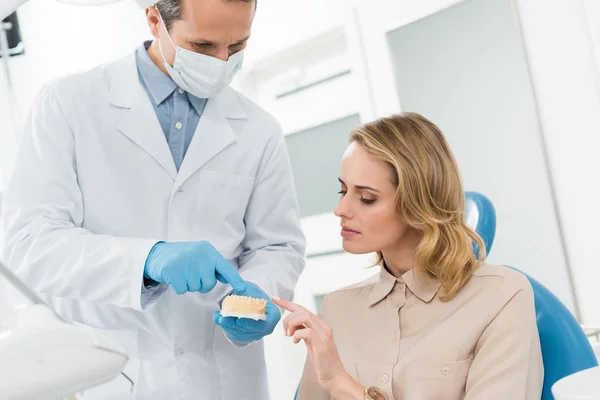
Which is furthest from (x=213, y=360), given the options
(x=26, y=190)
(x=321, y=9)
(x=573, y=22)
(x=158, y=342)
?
(x=321, y=9)

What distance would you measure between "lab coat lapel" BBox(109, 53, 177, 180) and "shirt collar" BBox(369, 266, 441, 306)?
0.49 m

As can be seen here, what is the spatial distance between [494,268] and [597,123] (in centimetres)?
112

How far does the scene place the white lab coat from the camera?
4.22 feet

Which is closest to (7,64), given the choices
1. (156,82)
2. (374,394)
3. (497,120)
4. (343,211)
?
(156,82)

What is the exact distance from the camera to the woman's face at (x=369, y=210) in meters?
1.38

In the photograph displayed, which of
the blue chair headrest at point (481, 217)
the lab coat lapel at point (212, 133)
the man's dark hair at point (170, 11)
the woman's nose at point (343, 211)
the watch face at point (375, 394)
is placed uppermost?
the man's dark hair at point (170, 11)

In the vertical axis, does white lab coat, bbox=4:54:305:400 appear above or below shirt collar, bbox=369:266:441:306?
above

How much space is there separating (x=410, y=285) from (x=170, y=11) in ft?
2.45

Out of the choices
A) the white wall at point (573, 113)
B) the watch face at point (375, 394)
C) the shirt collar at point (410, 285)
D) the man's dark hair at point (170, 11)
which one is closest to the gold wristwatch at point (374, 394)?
the watch face at point (375, 394)

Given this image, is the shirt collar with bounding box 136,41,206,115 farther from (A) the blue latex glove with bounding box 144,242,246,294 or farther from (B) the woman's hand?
(B) the woman's hand

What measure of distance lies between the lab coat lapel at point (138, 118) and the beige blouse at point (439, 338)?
1.62 feet

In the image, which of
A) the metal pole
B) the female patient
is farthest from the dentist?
the metal pole

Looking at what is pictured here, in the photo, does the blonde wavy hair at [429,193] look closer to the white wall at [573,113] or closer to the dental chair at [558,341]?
the dental chair at [558,341]

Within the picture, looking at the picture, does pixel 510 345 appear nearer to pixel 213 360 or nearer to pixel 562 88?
pixel 213 360
